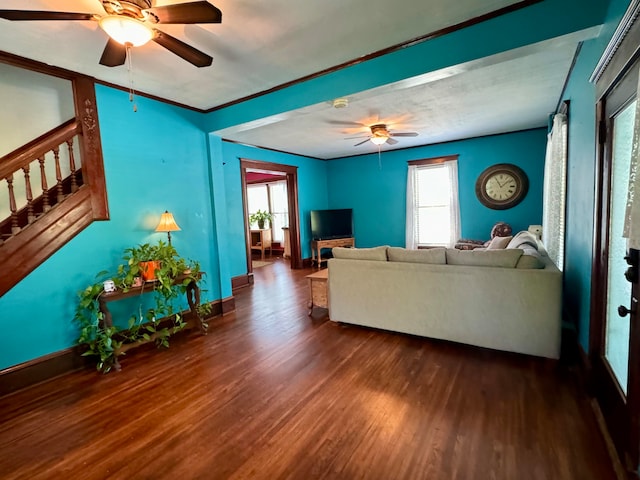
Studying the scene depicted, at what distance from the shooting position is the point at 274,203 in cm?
938

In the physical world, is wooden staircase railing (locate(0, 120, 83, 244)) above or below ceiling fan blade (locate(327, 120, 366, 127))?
below

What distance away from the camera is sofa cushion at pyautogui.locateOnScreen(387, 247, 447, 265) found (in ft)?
9.50

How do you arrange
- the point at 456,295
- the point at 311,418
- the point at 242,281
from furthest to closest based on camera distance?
the point at 242,281 → the point at 456,295 → the point at 311,418

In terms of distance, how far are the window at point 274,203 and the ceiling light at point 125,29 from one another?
7272 mm

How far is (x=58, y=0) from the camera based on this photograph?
1869mm

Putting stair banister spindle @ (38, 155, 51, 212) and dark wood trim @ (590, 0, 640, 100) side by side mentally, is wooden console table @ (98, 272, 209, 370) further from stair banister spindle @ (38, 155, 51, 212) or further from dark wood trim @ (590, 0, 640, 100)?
dark wood trim @ (590, 0, 640, 100)

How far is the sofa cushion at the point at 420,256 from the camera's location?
114 inches

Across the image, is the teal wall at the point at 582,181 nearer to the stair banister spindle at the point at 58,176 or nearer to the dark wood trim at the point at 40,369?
the stair banister spindle at the point at 58,176

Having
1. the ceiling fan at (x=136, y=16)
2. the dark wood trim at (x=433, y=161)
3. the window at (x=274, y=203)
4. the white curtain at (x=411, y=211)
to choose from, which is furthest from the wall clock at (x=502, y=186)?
the ceiling fan at (x=136, y=16)

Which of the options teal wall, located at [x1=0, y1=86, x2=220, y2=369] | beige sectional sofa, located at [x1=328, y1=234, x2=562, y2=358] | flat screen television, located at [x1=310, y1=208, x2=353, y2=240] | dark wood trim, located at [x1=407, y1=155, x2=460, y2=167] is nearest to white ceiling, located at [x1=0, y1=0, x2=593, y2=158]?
teal wall, located at [x1=0, y1=86, x2=220, y2=369]

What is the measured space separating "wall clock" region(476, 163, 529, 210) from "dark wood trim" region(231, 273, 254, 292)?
477cm

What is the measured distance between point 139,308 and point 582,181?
4.30m

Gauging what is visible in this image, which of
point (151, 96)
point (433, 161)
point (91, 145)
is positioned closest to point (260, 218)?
point (433, 161)

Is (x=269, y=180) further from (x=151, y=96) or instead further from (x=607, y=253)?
(x=607, y=253)
